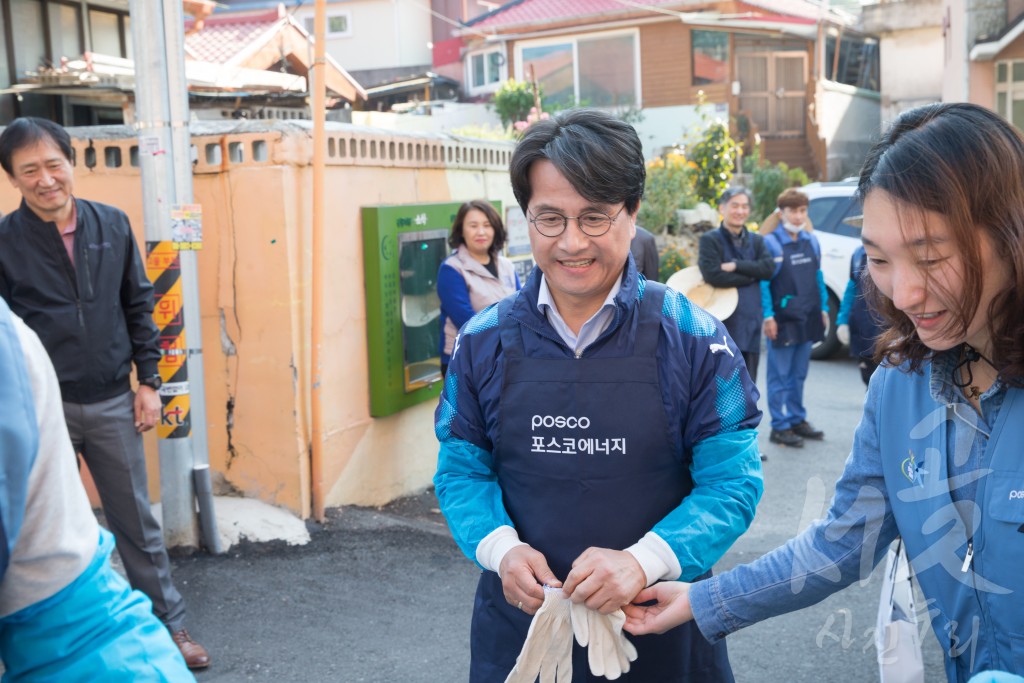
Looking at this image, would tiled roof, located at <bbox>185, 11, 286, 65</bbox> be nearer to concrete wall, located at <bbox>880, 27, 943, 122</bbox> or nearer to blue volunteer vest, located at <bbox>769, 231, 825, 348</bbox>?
blue volunteer vest, located at <bbox>769, 231, 825, 348</bbox>

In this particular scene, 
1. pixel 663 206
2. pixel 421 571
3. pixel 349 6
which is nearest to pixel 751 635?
pixel 421 571

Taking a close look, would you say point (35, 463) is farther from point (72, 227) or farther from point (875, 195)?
point (72, 227)

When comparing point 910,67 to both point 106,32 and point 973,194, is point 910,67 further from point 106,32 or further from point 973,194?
point 973,194

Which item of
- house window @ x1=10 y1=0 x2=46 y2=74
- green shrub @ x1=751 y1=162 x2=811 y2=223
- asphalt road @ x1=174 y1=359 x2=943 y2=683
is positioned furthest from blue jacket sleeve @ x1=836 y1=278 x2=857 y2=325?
green shrub @ x1=751 y1=162 x2=811 y2=223

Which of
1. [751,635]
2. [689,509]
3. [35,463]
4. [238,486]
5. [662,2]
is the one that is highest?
[662,2]

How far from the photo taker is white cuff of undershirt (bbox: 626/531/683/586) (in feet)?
7.61

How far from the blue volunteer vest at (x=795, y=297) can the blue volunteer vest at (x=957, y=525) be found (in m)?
7.00

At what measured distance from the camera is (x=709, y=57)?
27953mm

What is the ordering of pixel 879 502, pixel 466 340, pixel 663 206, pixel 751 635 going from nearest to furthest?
1. pixel 879 502
2. pixel 466 340
3. pixel 751 635
4. pixel 663 206

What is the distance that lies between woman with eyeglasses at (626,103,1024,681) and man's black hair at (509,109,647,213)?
2.09 ft

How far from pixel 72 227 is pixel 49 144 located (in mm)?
367

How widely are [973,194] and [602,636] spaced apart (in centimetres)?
121

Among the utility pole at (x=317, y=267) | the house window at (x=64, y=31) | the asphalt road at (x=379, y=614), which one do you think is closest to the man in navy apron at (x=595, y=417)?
the asphalt road at (x=379, y=614)

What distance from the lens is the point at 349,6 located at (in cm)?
3528
